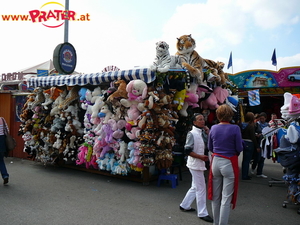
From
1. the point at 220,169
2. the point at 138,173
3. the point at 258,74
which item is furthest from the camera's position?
the point at 258,74

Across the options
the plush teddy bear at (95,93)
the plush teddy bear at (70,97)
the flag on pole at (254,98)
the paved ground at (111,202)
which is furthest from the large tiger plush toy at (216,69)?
the flag on pole at (254,98)

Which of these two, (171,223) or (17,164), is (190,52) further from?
(17,164)

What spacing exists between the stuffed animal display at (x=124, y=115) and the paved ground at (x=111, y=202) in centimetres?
54

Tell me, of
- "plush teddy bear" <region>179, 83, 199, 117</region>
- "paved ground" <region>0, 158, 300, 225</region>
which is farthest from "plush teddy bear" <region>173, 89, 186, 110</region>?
"paved ground" <region>0, 158, 300, 225</region>

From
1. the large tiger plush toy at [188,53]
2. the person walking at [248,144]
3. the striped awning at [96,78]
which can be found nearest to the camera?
the striped awning at [96,78]

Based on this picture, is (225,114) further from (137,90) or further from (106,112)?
(106,112)

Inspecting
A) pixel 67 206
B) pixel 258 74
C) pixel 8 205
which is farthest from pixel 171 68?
pixel 258 74

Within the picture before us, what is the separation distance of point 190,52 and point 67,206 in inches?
186

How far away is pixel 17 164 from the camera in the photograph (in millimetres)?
Result: 8844

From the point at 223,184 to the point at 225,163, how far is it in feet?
0.99

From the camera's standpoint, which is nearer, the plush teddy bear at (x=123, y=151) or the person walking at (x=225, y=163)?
the person walking at (x=225, y=163)

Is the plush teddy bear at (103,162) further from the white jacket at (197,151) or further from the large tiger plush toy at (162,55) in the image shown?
the white jacket at (197,151)

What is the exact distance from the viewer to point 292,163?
15.0 feet

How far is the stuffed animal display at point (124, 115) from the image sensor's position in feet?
19.2
